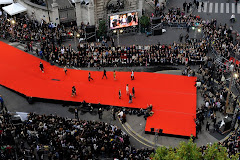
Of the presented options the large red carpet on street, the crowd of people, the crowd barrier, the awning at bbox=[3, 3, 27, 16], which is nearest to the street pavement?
the crowd barrier

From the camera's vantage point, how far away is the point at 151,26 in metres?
56.4

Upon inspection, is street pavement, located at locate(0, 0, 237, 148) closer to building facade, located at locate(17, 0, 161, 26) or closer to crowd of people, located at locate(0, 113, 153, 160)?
crowd of people, located at locate(0, 113, 153, 160)

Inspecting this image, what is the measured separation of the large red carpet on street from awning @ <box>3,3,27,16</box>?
10.3 m

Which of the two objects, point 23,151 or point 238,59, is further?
point 238,59

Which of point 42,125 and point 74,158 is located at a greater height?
point 42,125

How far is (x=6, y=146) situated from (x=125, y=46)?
2350cm

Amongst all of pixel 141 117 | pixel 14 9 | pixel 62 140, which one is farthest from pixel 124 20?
pixel 62 140

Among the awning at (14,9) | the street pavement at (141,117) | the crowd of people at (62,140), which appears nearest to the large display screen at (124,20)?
the street pavement at (141,117)

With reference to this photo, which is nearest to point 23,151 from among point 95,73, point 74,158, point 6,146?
point 6,146

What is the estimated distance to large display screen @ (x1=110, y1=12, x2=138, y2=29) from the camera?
54.8 metres

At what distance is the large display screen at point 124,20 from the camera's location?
180 feet

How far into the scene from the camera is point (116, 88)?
149 ft

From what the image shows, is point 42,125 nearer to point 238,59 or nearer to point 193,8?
point 238,59

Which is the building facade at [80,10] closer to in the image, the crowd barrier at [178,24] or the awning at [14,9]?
the awning at [14,9]
